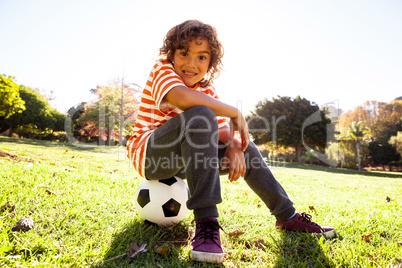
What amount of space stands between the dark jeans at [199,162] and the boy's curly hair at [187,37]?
792 millimetres

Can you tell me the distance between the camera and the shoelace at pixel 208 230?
1707 mm

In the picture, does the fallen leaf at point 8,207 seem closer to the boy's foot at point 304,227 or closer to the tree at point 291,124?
the boy's foot at point 304,227

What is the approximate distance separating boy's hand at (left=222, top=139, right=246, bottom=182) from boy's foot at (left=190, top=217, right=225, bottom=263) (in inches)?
16.9

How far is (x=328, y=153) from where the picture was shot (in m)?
36.5

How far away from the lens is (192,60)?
7.34ft

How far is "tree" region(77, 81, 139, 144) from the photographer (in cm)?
2248

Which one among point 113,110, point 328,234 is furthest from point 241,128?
point 113,110

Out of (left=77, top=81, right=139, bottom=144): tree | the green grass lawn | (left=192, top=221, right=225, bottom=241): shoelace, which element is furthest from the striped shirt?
(left=77, top=81, right=139, bottom=144): tree

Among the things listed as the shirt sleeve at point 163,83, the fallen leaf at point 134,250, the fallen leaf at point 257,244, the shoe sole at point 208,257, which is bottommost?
the fallen leaf at point 257,244

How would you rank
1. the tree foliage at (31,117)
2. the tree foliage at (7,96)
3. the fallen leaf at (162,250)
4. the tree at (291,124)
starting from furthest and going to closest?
the tree at (291,124) → the tree foliage at (31,117) → the tree foliage at (7,96) → the fallen leaf at (162,250)

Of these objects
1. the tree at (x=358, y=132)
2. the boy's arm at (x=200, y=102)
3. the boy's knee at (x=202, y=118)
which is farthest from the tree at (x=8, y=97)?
the tree at (x=358, y=132)

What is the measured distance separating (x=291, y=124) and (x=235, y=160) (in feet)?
102

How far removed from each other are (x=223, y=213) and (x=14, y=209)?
A: 2111mm

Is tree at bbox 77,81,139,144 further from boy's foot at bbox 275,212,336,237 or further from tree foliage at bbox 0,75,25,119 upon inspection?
boy's foot at bbox 275,212,336,237
